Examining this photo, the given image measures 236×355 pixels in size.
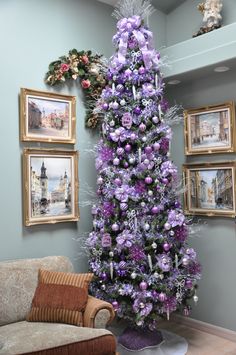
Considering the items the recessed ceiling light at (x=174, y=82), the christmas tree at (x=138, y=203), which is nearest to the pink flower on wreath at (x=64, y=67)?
the christmas tree at (x=138, y=203)

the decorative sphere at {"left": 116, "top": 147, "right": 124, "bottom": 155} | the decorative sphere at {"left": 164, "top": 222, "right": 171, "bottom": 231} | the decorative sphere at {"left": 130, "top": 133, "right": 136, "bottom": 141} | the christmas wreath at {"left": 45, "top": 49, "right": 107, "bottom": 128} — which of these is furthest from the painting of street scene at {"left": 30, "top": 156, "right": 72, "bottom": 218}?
the decorative sphere at {"left": 164, "top": 222, "right": 171, "bottom": 231}

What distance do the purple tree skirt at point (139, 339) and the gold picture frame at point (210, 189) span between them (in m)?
1.25

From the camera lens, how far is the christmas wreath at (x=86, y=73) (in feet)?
11.6

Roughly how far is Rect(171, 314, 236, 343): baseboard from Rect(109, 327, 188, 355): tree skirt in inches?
12.7

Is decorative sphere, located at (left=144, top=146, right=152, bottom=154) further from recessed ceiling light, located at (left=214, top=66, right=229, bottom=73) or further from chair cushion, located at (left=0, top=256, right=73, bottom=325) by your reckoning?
chair cushion, located at (left=0, top=256, right=73, bottom=325)

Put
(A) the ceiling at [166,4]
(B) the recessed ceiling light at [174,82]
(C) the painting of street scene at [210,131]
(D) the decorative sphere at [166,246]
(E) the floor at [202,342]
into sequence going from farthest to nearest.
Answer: (A) the ceiling at [166,4]
(B) the recessed ceiling light at [174,82]
(C) the painting of street scene at [210,131]
(E) the floor at [202,342]
(D) the decorative sphere at [166,246]

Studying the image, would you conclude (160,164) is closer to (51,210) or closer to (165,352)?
(51,210)

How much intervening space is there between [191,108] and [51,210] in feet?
5.82

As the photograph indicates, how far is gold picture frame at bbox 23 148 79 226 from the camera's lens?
336 centimetres

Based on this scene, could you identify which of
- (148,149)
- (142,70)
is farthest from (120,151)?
(142,70)

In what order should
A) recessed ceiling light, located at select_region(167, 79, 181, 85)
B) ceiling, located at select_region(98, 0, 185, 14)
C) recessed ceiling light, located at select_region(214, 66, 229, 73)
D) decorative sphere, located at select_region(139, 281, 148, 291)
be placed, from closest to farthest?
decorative sphere, located at select_region(139, 281, 148, 291) < recessed ceiling light, located at select_region(214, 66, 229, 73) < recessed ceiling light, located at select_region(167, 79, 181, 85) < ceiling, located at select_region(98, 0, 185, 14)

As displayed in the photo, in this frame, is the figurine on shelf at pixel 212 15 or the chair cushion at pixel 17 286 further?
the figurine on shelf at pixel 212 15

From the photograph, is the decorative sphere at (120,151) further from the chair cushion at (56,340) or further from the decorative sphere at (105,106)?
the chair cushion at (56,340)

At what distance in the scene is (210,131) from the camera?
3.80m
